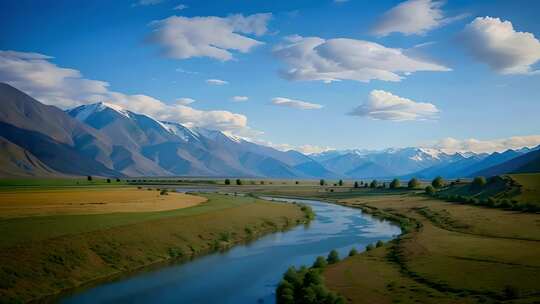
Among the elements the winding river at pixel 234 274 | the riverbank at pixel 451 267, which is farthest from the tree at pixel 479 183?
the winding river at pixel 234 274

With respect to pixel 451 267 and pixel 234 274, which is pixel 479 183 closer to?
pixel 451 267

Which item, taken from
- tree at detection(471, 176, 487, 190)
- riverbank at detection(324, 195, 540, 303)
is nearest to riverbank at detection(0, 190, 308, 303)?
riverbank at detection(324, 195, 540, 303)

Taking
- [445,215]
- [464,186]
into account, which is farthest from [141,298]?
[464,186]

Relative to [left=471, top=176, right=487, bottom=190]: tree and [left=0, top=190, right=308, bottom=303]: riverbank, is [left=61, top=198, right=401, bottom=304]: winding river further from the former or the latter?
[left=471, top=176, right=487, bottom=190]: tree

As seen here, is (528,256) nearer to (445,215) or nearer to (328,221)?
(445,215)

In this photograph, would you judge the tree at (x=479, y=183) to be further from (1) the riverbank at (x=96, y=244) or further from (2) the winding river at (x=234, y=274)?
(1) the riverbank at (x=96, y=244)

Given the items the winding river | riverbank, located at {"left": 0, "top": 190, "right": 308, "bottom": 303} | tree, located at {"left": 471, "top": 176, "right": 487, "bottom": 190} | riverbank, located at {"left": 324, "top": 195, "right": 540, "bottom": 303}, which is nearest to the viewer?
riverbank, located at {"left": 324, "top": 195, "right": 540, "bottom": 303}

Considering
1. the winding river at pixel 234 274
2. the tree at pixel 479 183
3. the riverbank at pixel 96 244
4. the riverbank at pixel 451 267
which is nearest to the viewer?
the riverbank at pixel 451 267
